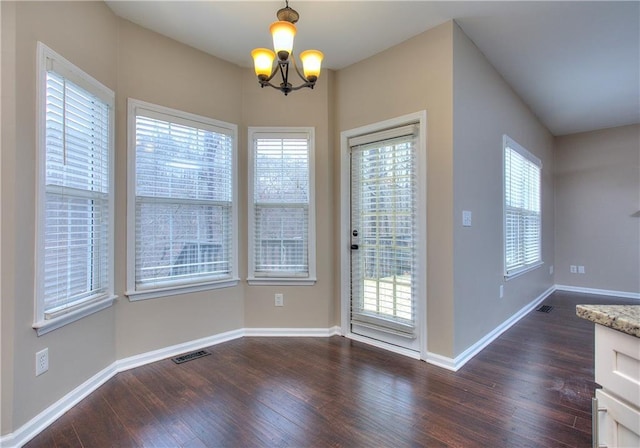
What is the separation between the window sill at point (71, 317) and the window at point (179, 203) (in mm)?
229

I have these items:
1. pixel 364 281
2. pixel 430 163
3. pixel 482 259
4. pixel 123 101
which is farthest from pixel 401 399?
pixel 123 101

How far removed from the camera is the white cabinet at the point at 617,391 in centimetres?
81

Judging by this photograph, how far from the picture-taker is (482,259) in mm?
2982

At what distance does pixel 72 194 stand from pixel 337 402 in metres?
2.17

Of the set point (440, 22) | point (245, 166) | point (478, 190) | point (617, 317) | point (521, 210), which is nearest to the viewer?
point (617, 317)

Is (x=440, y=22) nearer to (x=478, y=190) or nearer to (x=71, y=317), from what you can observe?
(x=478, y=190)

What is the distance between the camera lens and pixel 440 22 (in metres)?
2.57

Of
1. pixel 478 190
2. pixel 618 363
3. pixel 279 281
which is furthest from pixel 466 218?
pixel 618 363

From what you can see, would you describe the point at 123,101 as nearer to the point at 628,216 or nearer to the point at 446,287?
the point at 446,287

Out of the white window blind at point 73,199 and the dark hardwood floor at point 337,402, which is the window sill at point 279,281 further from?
the white window blind at point 73,199

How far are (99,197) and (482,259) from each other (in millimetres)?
3207

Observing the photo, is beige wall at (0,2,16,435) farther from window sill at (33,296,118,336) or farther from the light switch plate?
the light switch plate

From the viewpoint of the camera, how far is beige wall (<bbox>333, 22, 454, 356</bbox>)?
256cm

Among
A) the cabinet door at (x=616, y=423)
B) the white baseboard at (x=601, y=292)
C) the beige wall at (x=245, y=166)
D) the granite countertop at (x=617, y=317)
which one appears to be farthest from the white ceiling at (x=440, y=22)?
the white baseboard at (x=601, y=292)
